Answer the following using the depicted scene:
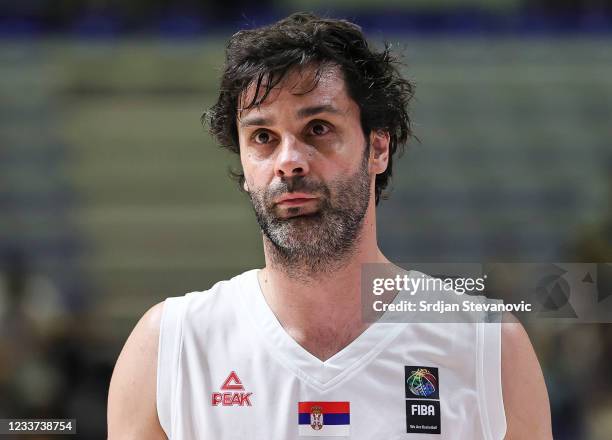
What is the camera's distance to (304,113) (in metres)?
3.20

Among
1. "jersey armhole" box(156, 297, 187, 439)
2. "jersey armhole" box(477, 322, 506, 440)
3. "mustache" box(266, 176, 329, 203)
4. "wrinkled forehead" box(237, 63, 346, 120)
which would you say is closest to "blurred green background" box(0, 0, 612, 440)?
"jersey armhole" box(156, 297, 187, 439)

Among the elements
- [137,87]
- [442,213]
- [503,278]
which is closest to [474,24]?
[442,213]

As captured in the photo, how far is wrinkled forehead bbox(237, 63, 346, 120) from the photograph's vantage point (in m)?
3.25

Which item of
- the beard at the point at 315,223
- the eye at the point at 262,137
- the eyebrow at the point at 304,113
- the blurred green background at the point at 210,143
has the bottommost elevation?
the beard at the point at 315,223

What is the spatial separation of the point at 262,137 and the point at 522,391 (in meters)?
1.19

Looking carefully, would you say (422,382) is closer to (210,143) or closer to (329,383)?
(329,383)

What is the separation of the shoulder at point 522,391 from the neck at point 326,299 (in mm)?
504

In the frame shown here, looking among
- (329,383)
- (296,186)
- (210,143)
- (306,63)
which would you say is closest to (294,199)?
(296,186)

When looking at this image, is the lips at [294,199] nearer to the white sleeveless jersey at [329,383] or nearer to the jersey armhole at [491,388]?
the white sleeveless jersey at [329,383]

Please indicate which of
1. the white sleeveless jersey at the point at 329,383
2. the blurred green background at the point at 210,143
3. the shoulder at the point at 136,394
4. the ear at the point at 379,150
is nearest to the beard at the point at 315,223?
the ear at the point at 379,150

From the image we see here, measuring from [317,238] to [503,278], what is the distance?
359 cm

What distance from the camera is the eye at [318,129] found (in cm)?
323

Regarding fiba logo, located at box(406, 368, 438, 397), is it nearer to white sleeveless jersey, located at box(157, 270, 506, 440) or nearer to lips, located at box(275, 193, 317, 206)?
white sleeveless jersey, located at box(157, 270, 506, 440)

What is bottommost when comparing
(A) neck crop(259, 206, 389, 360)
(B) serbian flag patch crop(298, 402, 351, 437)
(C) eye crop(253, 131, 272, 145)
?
(B) serbian flag patch crop(298, 402, 351, 437)
